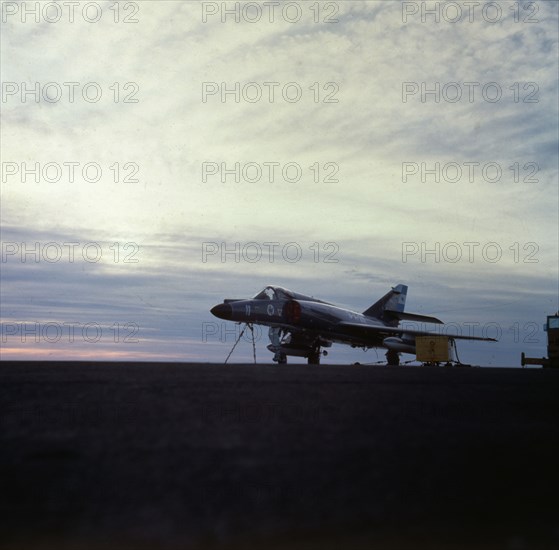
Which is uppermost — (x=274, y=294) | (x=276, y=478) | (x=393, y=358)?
(x=274, y=294)

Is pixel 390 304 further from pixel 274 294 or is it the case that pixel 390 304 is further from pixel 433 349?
pixel 274 294

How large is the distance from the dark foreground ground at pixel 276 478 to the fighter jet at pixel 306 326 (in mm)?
18794

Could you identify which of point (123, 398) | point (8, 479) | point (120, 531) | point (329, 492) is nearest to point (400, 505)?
point (329, 492)

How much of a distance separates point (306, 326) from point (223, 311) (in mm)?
4166

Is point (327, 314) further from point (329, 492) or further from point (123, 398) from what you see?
point (329, 492)

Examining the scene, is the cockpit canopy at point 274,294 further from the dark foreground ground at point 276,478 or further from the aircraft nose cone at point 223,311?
the dark foreground ground at point 276,478

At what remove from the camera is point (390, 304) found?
124 ft

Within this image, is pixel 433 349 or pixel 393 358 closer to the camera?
pixel 433 349

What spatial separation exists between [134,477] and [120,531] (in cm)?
75

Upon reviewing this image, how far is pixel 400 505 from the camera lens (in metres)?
2.60

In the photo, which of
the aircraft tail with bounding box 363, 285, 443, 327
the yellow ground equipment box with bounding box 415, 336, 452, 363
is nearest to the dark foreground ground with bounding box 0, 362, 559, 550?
the yellow ground equipment box with bounding box 415, 336, 452, 363

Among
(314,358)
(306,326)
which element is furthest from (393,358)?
(306,326)

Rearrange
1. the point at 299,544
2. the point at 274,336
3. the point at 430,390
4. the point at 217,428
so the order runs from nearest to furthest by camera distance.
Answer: the point at 299,544 < the point at 217,428 < the point at 430,390 < the point at 274,336

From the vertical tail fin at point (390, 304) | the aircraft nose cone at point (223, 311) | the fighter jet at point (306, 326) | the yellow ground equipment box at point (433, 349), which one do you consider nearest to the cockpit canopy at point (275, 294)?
the fighter jet at point (306, 326)
